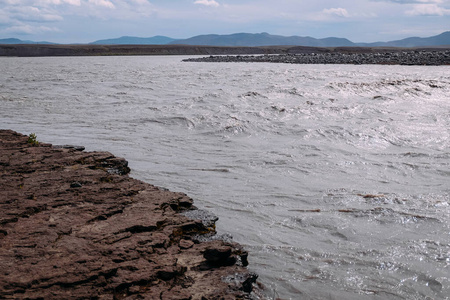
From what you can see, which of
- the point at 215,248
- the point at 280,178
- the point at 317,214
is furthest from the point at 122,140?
the point at 215,248

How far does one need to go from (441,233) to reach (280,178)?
9.28 feet

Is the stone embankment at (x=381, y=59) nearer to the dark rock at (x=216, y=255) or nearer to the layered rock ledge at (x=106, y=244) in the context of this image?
the layered rock ledge at (x=106, y=244)

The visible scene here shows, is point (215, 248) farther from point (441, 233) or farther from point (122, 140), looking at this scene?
point (122, 140)

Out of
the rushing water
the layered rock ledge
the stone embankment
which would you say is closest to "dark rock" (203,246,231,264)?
the layered rock ledge

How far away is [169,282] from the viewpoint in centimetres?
337

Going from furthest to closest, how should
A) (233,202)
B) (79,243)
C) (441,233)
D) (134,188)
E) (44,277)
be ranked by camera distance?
1. (233,202)
2. (134,188)
3. (441,233)
4. (79,243)
5. (44,277)

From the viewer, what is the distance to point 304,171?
770 centimetres

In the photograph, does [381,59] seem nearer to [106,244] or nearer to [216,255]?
[216,255]

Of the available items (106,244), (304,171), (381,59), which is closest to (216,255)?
(106,244)

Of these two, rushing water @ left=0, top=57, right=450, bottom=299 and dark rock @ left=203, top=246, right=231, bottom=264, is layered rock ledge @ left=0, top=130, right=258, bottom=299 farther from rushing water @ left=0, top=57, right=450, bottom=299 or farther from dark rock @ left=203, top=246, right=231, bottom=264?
rushing water @ left=0, top=57, right=450, bottom=299

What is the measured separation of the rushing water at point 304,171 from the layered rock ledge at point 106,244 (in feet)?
2.08

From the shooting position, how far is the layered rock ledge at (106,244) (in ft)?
10.5

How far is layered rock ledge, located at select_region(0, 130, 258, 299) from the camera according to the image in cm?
320

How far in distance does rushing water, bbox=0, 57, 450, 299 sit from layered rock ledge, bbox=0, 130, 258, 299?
0.63 meters
